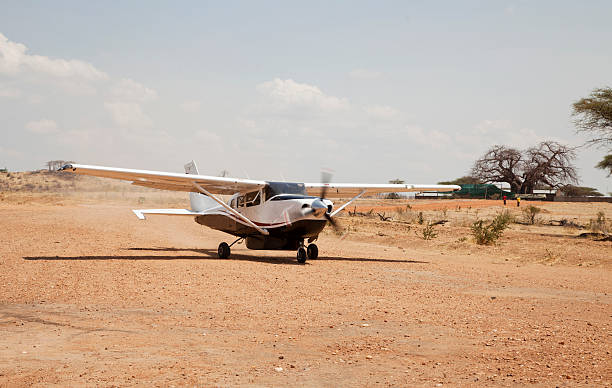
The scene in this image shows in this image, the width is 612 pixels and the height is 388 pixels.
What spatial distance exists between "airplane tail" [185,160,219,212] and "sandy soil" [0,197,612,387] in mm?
4439

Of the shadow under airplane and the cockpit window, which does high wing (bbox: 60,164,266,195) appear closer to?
the cockpit window

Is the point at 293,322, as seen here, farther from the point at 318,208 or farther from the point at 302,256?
the point at 302,256

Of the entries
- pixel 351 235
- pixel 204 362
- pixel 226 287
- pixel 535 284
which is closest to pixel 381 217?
pixel 351 235

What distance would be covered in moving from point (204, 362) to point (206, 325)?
2042 mm

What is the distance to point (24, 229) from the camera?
2616cm

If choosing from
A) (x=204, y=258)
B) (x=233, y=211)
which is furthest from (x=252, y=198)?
(x=204, y=258)

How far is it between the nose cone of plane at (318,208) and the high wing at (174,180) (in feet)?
8.68

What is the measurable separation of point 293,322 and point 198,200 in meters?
15.2

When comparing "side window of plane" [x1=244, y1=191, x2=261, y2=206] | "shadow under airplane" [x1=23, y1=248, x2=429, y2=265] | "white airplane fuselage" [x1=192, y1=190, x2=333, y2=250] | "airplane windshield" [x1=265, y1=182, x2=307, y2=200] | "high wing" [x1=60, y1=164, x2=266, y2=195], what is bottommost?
"shadow under airplane" [x1=23, y1=248, x2=429, y2=265]

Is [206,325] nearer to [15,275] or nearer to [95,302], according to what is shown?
[95,302]

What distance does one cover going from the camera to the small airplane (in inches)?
676

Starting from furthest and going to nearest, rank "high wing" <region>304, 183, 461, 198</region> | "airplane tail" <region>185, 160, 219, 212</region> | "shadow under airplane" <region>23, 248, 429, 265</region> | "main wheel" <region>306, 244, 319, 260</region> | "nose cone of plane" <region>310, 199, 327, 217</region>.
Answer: "airplane tail" <region>185, 160, 219, 212</region> < "high wing" <region>304, 183, 461, 198</region> < "main wheel" <region>306, 244, 319, 260</region> < "nose cone of plane" <region>310, 199, 327, 217</region> < "shadow under airplane" <region>23, 248, 429, 265</region>

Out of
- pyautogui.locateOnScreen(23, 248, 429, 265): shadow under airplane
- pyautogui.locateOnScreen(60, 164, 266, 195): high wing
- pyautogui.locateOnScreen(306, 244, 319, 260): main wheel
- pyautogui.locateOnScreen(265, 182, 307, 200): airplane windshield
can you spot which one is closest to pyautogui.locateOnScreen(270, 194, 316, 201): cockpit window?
pyautogui.locateOnScreen(265, 182, 307, 200): airplane windshield

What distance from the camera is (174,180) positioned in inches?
722
